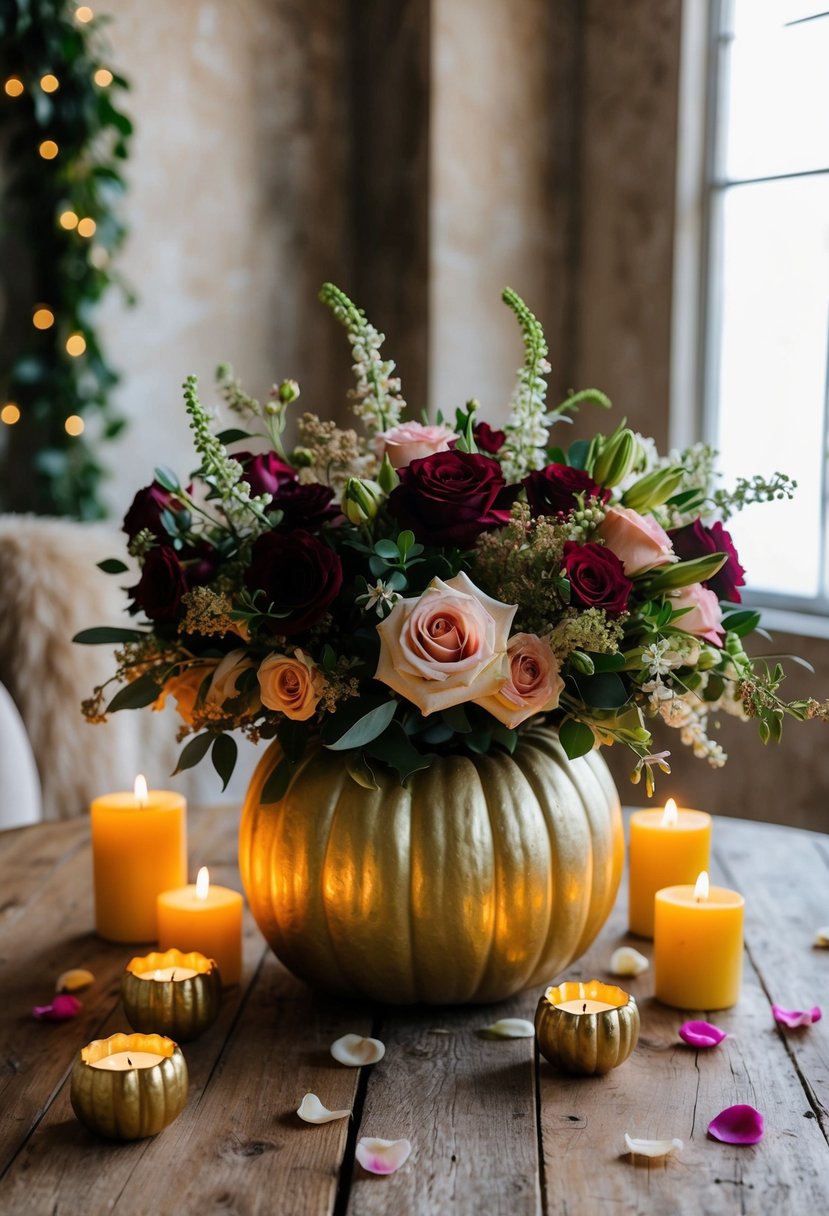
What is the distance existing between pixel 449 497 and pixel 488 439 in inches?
6.7

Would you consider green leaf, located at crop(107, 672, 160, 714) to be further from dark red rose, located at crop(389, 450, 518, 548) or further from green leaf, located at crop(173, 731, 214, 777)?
dark red rose, located at crop(389, 450, 518, 548)

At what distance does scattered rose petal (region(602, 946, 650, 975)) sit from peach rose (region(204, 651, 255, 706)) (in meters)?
0.45

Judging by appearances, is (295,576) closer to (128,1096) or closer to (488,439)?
(488,439)

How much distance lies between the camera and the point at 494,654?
0.86 m

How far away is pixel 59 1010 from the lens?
0.99 meters

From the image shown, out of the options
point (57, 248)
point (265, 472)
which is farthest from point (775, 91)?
point (265, 472)

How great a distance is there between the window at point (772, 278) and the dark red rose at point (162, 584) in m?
2.12

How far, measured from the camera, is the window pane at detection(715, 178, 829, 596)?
2.75m

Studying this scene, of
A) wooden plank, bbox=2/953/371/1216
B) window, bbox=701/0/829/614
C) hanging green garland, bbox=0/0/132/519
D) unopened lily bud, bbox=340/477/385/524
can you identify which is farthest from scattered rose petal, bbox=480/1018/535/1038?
hanging green garland, bbox=0/0/132/519

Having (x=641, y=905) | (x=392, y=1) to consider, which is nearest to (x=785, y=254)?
(x=392, y=1)

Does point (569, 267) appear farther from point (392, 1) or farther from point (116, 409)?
point (116, 409)

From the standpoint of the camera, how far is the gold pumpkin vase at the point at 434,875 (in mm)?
927

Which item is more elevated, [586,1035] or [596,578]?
[596,578]

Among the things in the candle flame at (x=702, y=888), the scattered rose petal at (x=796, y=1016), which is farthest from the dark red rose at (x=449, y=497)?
the scattered rose petal at (x=796, y=1016)
